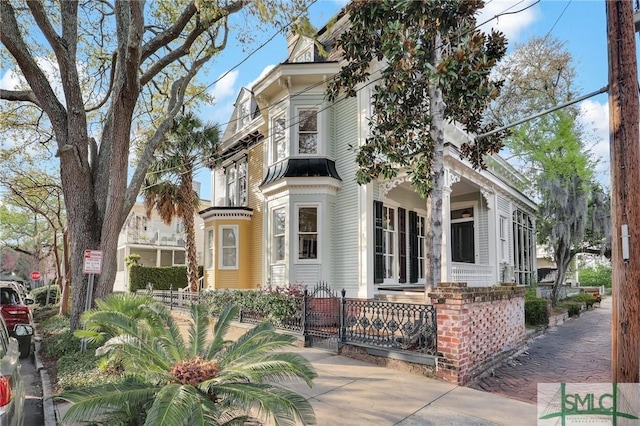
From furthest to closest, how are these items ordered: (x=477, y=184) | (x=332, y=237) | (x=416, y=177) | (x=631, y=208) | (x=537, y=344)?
(x=477, y=184) → (x=332, y=237) → (x=537, y=344) → (x=416, y=177) → (x=631, y=208)

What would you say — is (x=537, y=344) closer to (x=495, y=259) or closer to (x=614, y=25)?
(x=495, y=259)

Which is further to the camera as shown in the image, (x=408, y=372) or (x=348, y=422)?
(x=408, y=372)

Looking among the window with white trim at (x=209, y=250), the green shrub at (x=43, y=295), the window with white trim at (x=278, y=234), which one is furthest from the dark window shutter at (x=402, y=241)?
the green shrub at (x=43, y=295)

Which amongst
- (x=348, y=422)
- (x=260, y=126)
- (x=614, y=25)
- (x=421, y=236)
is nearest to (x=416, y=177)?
(x=614, y=25)

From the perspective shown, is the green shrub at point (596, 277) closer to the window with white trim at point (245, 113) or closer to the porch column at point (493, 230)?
the porch column at point (493, 230)

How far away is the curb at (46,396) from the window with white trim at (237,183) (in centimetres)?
858

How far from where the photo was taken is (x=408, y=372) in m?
6.91

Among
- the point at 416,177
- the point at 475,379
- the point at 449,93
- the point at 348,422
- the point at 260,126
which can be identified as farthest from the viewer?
the point at 260,126

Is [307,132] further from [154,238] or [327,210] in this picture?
[154,238]

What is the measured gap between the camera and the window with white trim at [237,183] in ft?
56.3

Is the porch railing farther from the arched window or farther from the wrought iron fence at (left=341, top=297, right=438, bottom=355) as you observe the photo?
the wrought iron fence at (left=341, top=297, right=438, bottom=355)

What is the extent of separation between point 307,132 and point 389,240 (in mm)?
4438

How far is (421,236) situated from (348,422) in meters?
11.7

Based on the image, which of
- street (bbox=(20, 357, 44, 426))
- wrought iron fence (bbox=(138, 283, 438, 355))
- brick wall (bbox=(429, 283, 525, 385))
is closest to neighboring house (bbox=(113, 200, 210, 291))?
street (bbox=(20, 357, 44, 426))
